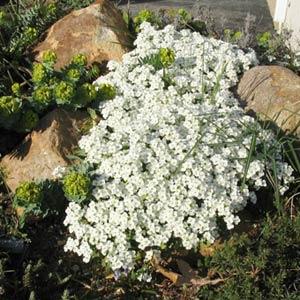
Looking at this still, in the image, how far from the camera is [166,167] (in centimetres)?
377

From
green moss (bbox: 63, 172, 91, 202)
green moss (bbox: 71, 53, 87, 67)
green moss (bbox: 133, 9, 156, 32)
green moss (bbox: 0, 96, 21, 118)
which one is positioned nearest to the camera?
green moss (bbox: 63, 172, 91, 202)

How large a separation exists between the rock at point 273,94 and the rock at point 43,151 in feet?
4.52

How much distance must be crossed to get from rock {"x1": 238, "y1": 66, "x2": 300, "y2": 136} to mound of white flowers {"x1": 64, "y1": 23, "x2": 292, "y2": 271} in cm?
25

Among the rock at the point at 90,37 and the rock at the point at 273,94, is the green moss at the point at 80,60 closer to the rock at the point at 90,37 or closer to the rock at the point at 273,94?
the rock at the point at 90,37

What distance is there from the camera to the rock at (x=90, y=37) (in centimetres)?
509

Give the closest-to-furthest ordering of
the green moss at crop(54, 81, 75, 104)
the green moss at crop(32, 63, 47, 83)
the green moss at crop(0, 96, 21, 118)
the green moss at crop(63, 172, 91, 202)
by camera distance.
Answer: the green moss at crop(63, 172, 91, 202) < the green moss at crop(0, 96, 21, 118) < the green moss at crop(54, 81, 75, 104) < the green moss at crop(32, 63, 47, 83)

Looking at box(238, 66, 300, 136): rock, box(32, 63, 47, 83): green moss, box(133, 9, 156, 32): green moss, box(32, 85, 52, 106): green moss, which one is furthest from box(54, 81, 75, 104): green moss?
box(133, 9, 156, 32): green moss

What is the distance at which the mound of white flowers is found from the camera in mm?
3611

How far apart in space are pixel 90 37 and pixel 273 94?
1.63m

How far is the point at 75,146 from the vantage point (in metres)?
4.27

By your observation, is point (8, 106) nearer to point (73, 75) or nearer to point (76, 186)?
point (73, 75)

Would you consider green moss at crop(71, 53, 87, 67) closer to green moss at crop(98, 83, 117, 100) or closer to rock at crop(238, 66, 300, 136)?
green moss at crop(98, 83, 117, 100)

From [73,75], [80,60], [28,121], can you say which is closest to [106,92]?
[73,75]

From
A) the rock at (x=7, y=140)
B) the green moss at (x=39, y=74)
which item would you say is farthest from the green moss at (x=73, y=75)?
the rock at (x=7, y=140)
